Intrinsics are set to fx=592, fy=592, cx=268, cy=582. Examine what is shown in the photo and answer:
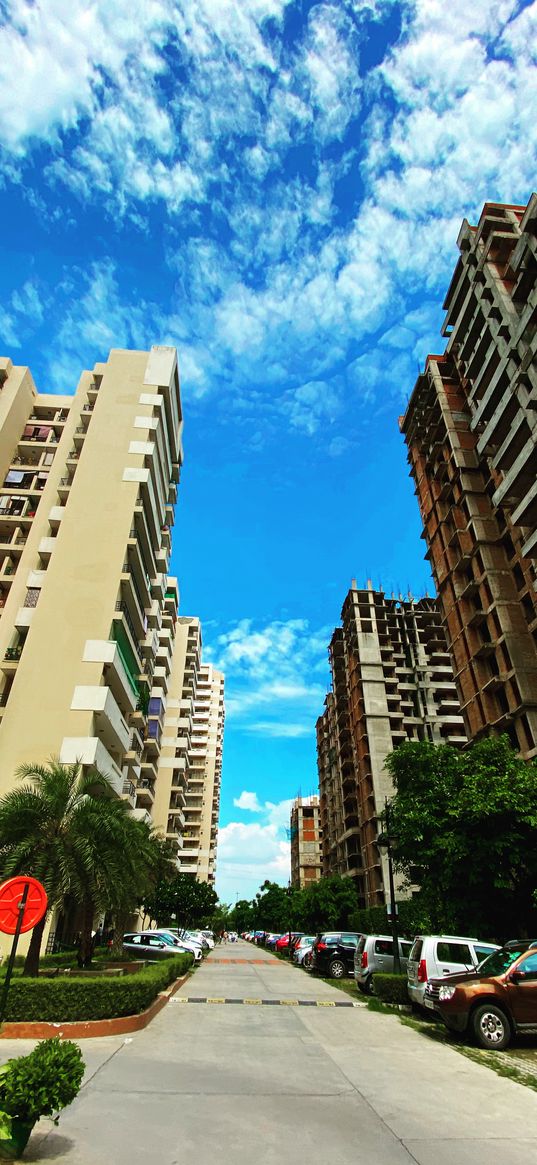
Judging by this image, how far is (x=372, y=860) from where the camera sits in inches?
2292

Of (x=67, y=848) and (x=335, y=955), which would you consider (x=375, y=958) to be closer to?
(x=335, y=955)

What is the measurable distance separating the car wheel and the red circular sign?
25.4ft

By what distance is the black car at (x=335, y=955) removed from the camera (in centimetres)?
2447

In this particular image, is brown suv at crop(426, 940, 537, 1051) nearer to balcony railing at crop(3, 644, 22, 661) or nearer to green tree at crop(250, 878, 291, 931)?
balcony railing at crop(3, 644, 22, 661)

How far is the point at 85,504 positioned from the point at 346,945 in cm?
2678

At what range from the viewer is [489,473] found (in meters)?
41.7

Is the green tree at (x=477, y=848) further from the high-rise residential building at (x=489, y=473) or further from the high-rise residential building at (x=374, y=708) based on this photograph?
the high-rise residential building at (x=374, y=708)

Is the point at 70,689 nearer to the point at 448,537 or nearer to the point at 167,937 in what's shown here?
the point at 167,937

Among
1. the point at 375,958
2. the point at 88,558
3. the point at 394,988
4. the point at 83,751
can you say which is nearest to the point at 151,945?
the point at 83,751

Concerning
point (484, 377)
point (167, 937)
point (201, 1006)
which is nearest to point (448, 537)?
point (484, 377)

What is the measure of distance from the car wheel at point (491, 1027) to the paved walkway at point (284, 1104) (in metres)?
0.73

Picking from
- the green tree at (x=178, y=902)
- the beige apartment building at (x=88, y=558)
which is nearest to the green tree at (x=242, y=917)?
the green tree at (x=178, y=902)

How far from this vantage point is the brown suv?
998cm

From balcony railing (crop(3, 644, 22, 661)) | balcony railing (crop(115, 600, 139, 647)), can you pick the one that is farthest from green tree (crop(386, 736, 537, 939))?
balcony railing (crop(3, 644, 22, 661))
